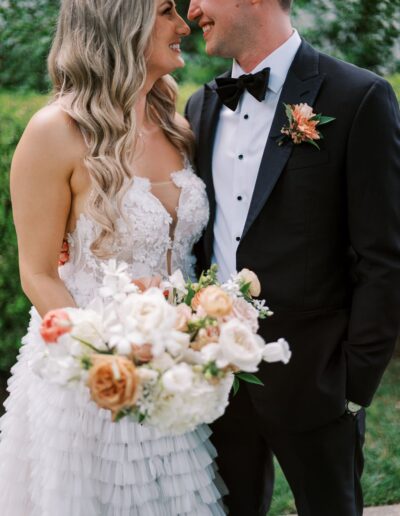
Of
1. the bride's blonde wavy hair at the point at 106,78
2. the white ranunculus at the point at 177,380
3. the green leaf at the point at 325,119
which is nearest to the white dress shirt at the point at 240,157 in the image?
the green leaf at the point at 325,119

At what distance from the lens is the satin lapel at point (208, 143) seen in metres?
3.16

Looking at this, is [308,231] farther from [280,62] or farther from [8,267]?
[8,267]

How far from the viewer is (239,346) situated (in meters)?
2.12

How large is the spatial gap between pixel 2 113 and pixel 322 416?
2.74 metres

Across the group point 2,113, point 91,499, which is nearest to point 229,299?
point 91,499

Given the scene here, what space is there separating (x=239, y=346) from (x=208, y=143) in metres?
1.29

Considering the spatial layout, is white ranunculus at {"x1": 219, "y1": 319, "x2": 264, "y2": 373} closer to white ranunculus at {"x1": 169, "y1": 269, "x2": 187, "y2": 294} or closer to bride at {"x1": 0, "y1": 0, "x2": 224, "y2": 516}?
white ranunculus at {"x1": 169, "y1": 269, "x2": 187, "y2": 294}

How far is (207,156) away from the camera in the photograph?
321 centimetres

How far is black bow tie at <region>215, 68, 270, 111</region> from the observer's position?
304 centimetres

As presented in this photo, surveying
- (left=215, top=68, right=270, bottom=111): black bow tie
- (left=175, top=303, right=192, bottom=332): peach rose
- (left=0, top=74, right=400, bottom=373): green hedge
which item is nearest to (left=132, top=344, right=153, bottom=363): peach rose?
(left=175, top=303, right=192, bottom=332): peach rose

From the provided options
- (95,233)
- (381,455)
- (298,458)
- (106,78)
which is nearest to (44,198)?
(95,233)

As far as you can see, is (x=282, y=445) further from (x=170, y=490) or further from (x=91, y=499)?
(x=91, y=499)

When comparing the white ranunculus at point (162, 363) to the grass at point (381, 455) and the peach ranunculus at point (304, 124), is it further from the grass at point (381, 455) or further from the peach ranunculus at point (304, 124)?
the grass at point (381, 455)

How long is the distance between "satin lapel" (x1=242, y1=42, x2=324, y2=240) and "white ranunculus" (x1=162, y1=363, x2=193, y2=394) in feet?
3.19
